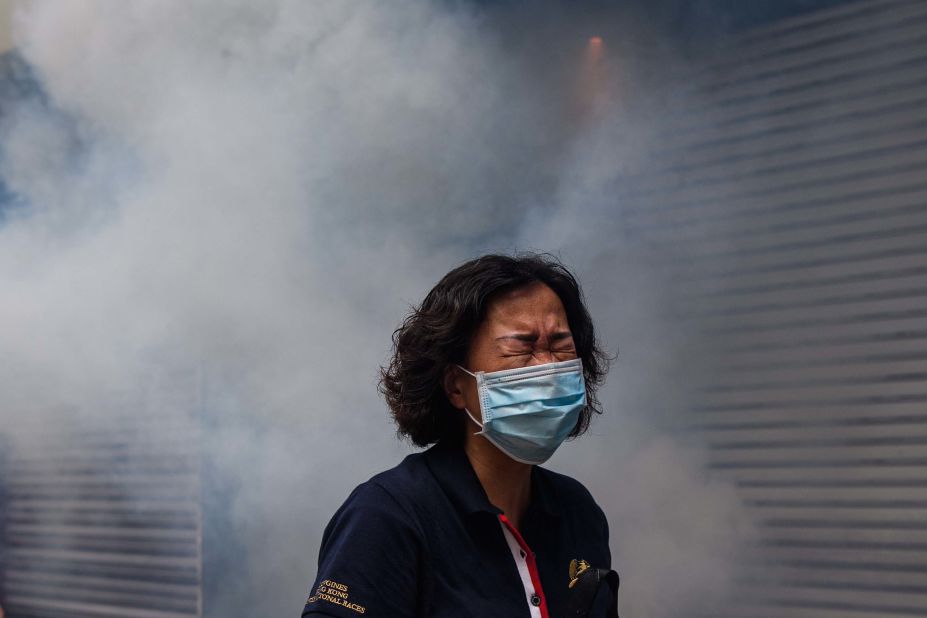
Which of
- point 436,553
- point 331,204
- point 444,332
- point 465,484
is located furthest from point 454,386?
point 331,204

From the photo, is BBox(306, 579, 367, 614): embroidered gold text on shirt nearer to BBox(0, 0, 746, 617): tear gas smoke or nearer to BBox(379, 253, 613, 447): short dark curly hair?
BBox(379, 253, 613, 447): short dark curly hair

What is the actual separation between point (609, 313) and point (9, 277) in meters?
3.05

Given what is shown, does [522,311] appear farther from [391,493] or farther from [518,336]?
[391,493]

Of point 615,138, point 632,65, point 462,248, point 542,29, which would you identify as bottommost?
point 462,248

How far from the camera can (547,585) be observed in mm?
1902

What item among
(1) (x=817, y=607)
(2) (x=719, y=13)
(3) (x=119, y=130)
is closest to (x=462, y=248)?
(2) (x=719, y=13)

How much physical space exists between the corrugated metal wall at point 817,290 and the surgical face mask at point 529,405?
66.7 inches

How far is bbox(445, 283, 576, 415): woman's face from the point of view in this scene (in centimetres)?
205

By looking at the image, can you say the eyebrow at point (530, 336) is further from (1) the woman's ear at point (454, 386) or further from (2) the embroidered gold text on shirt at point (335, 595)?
(2) the embroidered gold text on shirt at point (335, 595)

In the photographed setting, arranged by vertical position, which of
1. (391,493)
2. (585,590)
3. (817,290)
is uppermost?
(817,290)

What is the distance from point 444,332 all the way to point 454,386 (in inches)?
5.5

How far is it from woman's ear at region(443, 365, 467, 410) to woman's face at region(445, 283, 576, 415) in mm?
15

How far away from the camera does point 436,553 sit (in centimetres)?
179

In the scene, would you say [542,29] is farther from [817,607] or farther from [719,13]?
[817,607]
